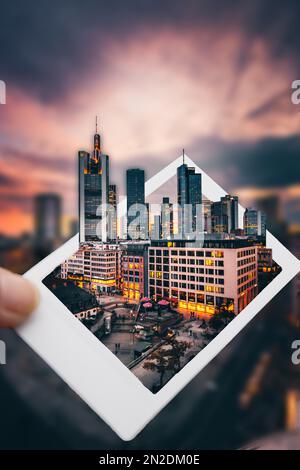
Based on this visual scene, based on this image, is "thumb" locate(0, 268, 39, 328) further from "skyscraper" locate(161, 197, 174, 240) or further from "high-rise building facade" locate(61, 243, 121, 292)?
"skyscraper" locate(161, 197, 174, 240)

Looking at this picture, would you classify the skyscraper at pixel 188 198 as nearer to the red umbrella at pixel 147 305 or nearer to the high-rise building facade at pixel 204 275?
the high-rise building facade at pixel 204 275

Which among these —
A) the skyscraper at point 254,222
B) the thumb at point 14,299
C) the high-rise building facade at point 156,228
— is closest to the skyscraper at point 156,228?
the high-rise building facade at point 156,228

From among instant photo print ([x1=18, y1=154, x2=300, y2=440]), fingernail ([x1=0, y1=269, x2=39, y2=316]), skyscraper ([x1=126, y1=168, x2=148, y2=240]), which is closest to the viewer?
fingernail ([x1=0, y1=269, x2=39, y2=316])

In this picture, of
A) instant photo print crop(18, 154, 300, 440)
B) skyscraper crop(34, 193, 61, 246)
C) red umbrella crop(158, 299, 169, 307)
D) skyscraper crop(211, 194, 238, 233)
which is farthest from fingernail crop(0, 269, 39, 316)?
skyscraper crop(211, 194, 238, 233)

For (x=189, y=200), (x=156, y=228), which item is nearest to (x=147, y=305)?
(x=156, y=228)

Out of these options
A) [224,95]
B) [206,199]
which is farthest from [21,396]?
[224,95]

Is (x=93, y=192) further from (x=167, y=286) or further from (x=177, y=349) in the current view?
(x=177, y=349)

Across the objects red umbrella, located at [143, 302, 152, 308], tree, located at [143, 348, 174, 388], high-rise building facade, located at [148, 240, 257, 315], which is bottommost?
tree, located at [143, 348, 174, 388]
